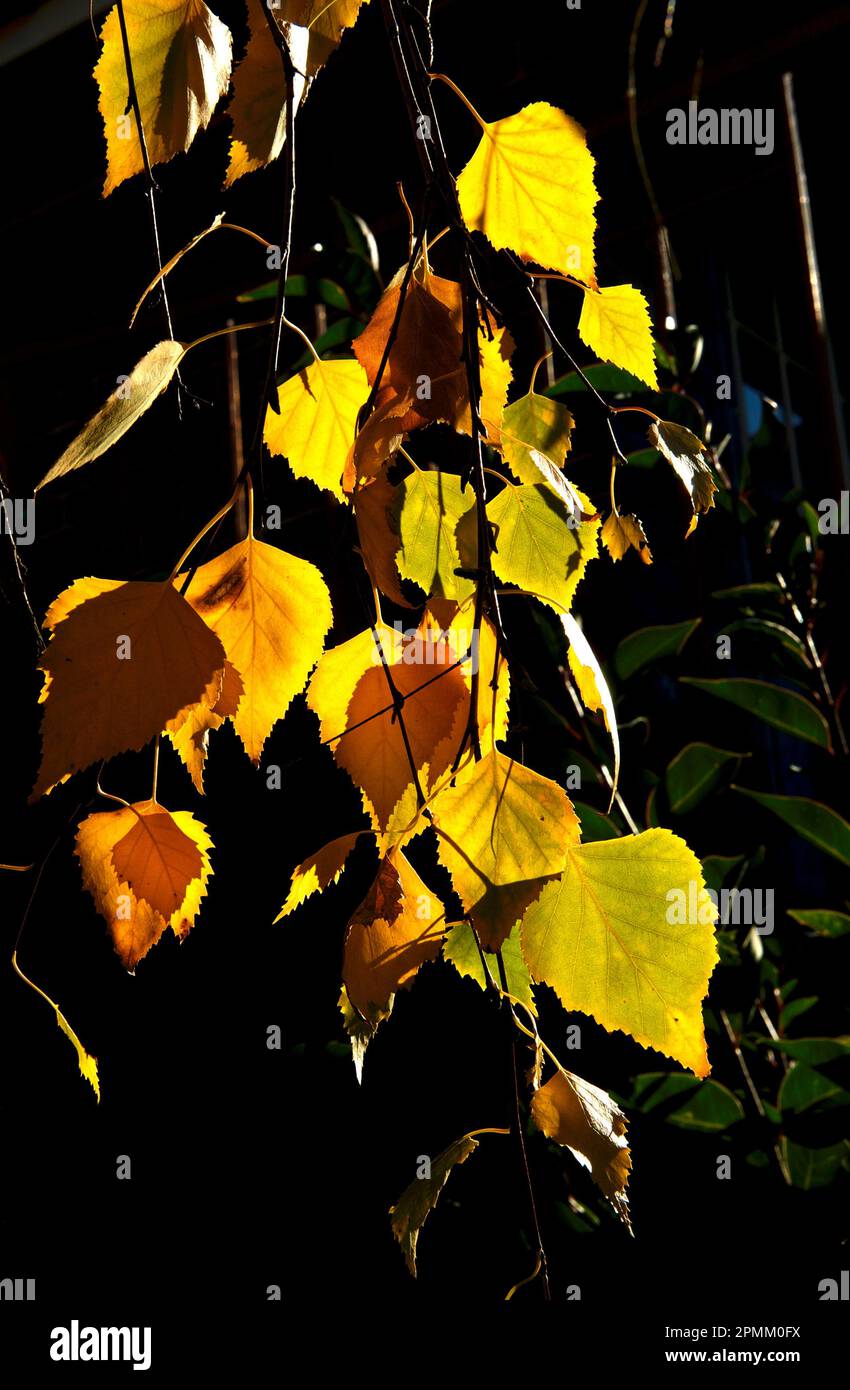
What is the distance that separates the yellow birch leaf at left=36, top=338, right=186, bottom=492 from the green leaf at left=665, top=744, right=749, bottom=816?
0.95 metres

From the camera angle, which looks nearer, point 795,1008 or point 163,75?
point 163,75

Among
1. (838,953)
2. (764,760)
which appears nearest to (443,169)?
(838,953)

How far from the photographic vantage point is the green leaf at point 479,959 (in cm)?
30

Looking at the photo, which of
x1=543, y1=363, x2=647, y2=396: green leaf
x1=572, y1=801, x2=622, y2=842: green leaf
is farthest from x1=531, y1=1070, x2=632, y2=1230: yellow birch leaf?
x1=543, y1=363, x2=647, y2=396: green leaf

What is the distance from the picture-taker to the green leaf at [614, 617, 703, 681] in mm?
1197

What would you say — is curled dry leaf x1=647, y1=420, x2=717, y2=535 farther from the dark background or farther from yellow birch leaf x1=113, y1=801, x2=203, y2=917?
the dark background

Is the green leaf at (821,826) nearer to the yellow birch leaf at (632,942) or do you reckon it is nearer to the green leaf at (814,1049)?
the green leaf at (814,1049)

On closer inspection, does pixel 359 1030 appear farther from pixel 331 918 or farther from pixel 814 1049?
pixel 331 918

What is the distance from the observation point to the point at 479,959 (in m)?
0.30

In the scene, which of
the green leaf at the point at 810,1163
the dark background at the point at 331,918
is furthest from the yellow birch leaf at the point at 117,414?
the green leaf at the point at 810,1163

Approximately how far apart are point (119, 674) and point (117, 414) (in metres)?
0.07

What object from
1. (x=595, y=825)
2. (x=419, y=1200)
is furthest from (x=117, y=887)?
(x=595, y=825)

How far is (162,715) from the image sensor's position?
245mm
